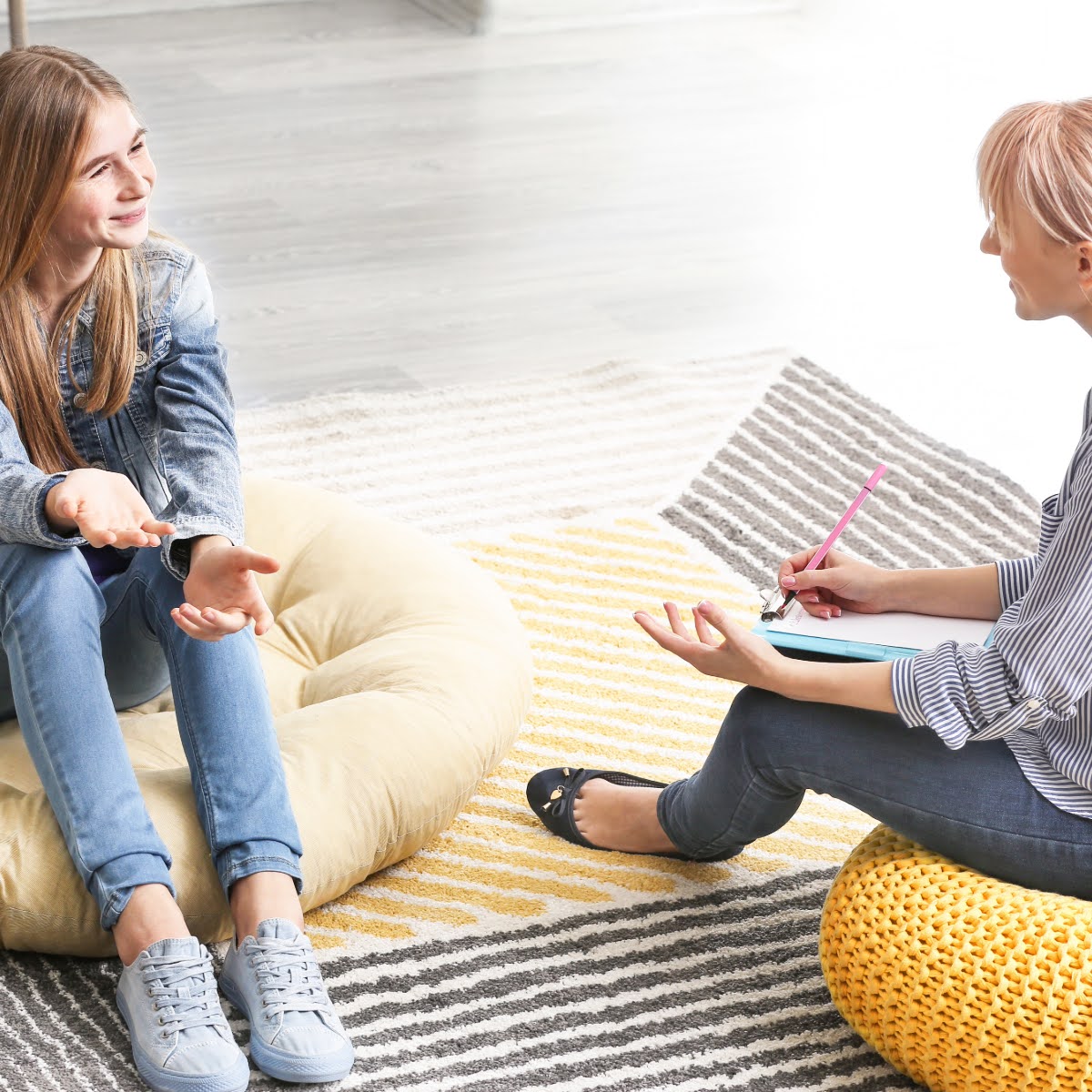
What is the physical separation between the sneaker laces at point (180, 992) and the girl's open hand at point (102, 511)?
1.28ft

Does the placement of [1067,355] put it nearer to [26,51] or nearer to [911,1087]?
[911,1087]

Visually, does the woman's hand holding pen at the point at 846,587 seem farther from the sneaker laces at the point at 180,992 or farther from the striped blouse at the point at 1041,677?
the sneaker laces at the point at 180,992

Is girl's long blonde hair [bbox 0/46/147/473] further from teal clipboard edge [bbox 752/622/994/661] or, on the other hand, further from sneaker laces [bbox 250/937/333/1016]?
teal clipboard edge [bbox 752/622/994/661]

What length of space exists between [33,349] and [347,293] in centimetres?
181

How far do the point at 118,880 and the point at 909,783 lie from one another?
745mm

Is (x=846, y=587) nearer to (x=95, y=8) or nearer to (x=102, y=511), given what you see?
(x=102, y=511)

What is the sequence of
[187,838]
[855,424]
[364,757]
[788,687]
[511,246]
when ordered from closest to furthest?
[788,687]
[187,838]
[364,757]
[855,424]
[511,246]

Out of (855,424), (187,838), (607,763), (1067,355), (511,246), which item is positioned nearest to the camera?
(187,838)

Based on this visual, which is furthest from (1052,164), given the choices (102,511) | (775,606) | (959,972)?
(102,511)

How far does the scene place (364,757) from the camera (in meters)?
1.74

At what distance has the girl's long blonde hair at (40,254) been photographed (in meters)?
1.59

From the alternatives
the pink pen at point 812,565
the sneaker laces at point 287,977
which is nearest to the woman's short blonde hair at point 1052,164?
the pink pen at point 812,565

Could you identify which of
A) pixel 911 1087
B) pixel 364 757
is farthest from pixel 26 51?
pixel 911 1087

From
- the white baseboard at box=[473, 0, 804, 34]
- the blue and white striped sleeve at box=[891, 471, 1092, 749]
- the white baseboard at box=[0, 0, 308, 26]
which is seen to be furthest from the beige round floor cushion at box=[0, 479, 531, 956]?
the white baseboard at box=[473, 0, 804, 34]
